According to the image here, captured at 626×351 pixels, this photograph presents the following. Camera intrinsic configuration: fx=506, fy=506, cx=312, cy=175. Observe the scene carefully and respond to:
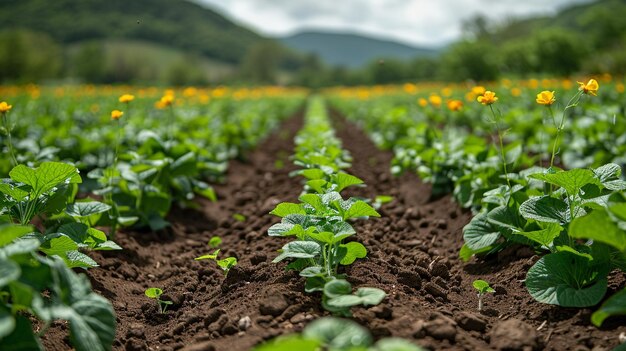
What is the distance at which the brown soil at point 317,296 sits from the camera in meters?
2.38

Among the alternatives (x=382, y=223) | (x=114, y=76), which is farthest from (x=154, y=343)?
(x=114, y=76)

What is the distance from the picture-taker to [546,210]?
288cm

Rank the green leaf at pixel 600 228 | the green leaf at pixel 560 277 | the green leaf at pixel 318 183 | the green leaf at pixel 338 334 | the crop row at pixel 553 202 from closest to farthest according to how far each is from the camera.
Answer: the green leaf at pixel 338 334
the green leaf at pixel 600 228
the crop row at pixel 553 202
the green leaf at pixel 560 277
the green leaf at pixel 318 183

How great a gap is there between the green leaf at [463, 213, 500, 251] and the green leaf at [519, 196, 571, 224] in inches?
18.3

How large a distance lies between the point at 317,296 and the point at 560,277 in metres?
1.29

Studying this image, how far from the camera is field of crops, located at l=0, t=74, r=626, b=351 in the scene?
2123 millimetres

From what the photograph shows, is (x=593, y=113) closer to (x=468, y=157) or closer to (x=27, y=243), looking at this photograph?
(x=468, y=157)

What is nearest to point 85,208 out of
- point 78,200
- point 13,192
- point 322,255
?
point 78,200

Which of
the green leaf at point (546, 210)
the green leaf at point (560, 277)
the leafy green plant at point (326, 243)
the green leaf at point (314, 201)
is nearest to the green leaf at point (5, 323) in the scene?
the leafy green plant at point (326, 243)

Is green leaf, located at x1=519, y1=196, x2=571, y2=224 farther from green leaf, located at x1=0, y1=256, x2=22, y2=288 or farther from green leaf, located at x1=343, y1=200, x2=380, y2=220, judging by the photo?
A: green leaf, located at x1=0, y1=256, x2=22, y2=288

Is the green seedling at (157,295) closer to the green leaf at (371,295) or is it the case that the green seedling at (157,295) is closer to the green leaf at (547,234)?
the green leaf at (371,295)

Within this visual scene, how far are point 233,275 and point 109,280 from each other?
35.5 inches

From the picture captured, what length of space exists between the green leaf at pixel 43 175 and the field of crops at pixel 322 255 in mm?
13

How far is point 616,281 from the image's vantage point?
2803 millimetres
